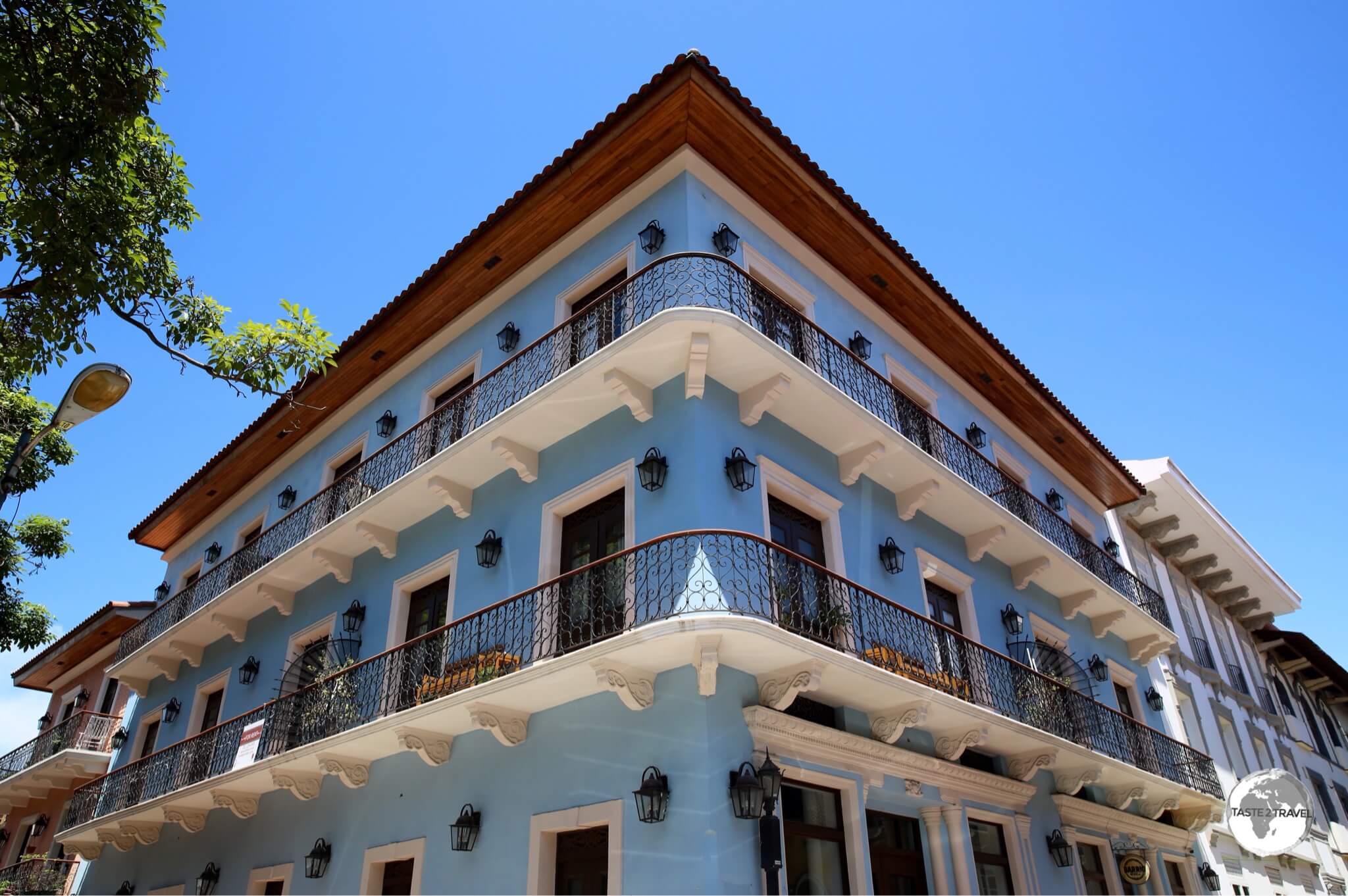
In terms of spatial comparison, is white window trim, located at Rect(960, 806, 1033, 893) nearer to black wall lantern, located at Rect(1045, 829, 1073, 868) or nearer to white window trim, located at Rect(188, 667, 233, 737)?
black wall lantern, located at Rect(1045, 829, 1073, 868)

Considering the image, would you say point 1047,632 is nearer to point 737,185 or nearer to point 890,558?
point 890,558

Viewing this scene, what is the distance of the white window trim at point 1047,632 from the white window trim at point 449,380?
9953 millimetres

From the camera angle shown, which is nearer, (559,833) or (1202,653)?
(559,833)

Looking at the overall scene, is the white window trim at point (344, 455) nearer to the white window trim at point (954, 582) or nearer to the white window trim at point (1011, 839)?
the white window trim at point (954, 582)

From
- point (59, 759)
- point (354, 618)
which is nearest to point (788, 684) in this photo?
point (354, 618)

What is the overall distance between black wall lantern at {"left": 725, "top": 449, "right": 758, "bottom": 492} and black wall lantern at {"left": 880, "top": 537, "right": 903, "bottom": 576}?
9.32ft

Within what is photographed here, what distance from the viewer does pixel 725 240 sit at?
35.3ft

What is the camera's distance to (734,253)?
36.3ft

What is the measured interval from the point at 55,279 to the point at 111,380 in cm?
137

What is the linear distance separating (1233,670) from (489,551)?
2172cm

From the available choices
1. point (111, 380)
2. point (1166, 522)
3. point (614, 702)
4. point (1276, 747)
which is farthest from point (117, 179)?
point (1276, 747)

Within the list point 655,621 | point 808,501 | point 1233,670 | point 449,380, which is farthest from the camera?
point 1233,670

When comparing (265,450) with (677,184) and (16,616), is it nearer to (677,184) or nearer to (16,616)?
(16,616)

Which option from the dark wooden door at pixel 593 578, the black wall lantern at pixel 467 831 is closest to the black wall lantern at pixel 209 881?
the black wall lantern at pixel 467 831
